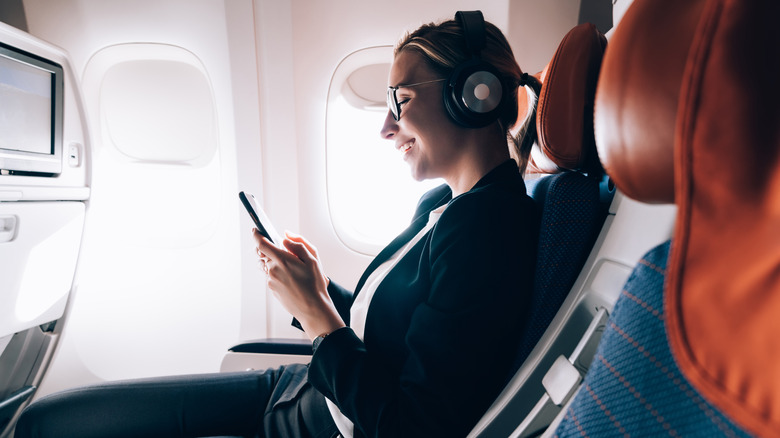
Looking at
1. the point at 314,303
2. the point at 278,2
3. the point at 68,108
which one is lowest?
the point at 314,303

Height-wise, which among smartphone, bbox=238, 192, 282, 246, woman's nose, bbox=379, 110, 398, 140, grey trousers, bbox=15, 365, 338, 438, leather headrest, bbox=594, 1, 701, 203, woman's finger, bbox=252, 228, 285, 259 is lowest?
grey trousers, bbox=15, 365, 338, 438

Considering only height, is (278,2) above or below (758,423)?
above

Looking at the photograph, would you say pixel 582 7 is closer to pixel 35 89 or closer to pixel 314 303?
pixel 314 303

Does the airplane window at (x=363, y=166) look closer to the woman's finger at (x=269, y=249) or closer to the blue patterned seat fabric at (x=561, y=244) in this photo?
the woman's finger at (x=269, y=249)

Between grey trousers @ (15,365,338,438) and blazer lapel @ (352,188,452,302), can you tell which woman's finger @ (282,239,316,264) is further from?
grey trousers @ (15,365,338,438)

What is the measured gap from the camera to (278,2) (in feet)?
6.27

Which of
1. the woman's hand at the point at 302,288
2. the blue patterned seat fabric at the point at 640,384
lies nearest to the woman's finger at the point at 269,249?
the woman's hand at the point at 302,288

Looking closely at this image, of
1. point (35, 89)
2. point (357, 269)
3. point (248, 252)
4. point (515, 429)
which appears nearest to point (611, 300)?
point (515, 429)

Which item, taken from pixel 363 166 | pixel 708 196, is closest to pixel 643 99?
pixel 708 196

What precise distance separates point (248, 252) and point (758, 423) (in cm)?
218

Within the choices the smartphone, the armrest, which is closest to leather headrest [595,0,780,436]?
the smartphone

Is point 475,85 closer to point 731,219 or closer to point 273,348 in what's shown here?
point 731,219

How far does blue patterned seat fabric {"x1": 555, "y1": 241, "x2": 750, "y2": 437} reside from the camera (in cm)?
32

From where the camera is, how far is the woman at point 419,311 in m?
0.78
